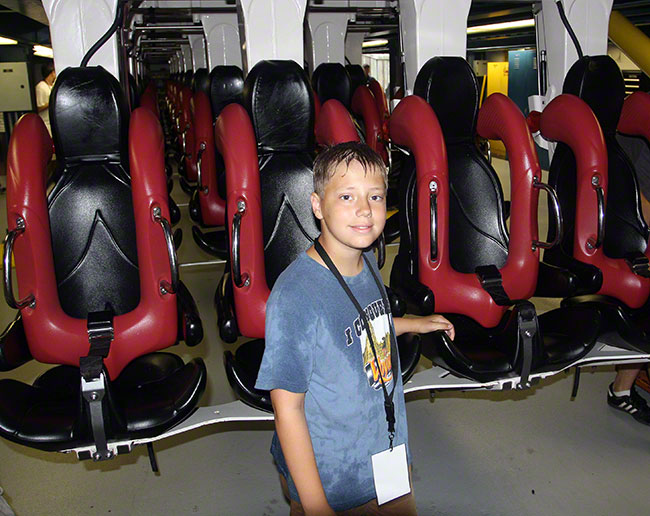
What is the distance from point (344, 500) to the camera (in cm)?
132

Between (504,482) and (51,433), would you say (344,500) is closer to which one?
(51,433)

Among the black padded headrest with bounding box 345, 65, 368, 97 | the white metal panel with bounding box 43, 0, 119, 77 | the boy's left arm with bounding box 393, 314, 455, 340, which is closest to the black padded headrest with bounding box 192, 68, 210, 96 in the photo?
the black padded headrest with bounding box 345, 65, 368, 97

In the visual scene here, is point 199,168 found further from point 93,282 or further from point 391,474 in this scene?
point 391,474

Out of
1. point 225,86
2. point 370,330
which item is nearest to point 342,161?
point 370,330

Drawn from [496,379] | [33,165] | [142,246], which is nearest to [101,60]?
[33,165]

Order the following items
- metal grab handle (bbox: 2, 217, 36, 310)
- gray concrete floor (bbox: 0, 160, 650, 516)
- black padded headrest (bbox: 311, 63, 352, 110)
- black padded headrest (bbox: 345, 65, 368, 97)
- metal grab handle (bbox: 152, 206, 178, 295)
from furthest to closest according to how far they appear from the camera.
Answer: black padded headrest (bbox: 345, 65, 368, 97)
black padded headrest (bbox: 311, 63, 352, 110)
gray concrete floor (bbox: 0, 160, 650, 516)
metal grab handle (bbox: 152, 206, 178, 295)
metal grab handle (bbox: 2, 217, 36, 310)

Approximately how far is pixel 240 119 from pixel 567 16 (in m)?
1.56

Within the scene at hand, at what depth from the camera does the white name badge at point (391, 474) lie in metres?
1.33

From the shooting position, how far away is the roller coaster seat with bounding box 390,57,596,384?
2037 millimetres

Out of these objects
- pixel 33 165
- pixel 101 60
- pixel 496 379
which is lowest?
pixel 496 379

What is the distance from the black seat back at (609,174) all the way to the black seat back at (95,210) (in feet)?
5.43

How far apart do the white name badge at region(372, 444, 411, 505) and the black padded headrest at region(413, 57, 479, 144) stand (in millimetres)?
1422

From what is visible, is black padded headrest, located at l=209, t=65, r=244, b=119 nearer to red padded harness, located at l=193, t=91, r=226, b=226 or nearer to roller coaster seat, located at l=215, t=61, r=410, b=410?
red padded harness, located at l=193, t=91, r=226, b=226

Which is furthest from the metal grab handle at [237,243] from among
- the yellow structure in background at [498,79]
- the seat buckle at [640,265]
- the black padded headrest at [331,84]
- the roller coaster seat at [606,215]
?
the yellow structure in background at [498,79]
